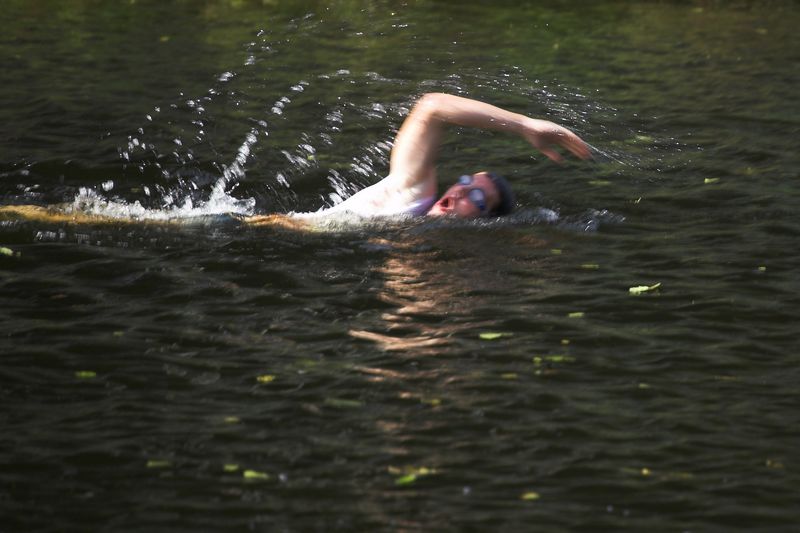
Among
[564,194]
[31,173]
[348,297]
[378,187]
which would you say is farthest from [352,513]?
[31,173]

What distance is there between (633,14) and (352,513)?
736 inches

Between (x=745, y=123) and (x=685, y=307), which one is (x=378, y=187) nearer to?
(x=685, y=307)

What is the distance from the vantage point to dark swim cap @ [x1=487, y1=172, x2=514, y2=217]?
9.50m

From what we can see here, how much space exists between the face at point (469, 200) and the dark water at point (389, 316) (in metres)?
0.17

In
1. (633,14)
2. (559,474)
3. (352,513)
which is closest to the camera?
(352,513)

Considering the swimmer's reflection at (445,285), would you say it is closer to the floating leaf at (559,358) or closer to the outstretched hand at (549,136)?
the floating leaf at (559,358)

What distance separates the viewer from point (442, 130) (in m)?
9.44

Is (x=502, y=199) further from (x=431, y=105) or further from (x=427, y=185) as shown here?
(x=431, y=105)

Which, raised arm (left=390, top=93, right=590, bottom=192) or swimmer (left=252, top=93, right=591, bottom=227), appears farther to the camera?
swimmer (left=252, top=93, right=591, bottom=227)

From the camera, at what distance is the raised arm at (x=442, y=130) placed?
29.0ft

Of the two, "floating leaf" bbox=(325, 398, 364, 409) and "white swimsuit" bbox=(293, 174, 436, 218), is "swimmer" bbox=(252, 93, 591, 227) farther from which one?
"floating leaf" bbox=(325, 398, 364, 409)

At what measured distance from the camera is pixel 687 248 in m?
9.23

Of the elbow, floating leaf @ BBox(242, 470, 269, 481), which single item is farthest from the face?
floating leaf @ BBox(242, 470, 269, 481)

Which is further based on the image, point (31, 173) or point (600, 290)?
point (31, 173)
